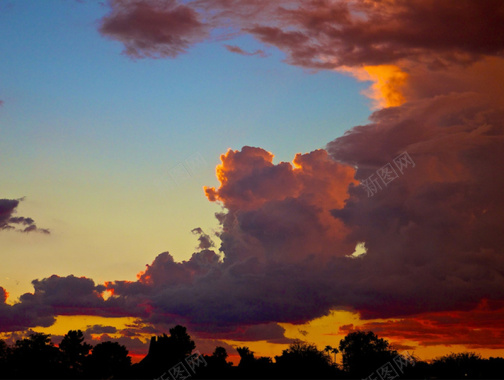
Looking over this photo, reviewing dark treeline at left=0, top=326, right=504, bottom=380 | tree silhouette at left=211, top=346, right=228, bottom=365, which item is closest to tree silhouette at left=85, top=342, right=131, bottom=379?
dark treeline at left=0, top=326, right=504, bottom=380

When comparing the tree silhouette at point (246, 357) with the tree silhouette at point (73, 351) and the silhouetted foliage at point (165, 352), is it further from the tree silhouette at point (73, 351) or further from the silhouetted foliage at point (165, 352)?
the tree silhouette at point (73, 351)

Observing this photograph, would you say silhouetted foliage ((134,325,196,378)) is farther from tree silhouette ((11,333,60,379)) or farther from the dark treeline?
tree silhouette ((11,333,60,379))

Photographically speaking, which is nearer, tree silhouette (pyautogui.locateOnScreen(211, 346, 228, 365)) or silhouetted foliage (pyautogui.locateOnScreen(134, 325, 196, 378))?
silhouetted foliage (pyautogui.locateOnScreen(134, 325, 196, 378))

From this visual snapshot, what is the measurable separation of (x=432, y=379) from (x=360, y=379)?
36.3 m

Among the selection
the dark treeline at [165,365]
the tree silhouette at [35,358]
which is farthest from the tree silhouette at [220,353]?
the tree silhouette at [35,358]

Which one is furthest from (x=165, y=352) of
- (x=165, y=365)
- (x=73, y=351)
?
(x=73, y=351)

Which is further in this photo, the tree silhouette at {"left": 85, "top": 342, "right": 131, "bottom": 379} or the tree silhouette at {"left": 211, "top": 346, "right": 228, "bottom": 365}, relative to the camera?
the tree silhouette at {"left": 211, "top": 346, "right": 228, "bottom": 365}

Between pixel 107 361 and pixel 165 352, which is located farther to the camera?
pixel 107 361

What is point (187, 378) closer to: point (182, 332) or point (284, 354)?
point (182, 332)

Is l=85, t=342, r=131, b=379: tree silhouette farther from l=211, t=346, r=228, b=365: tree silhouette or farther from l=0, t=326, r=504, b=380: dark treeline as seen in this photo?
l=211, t=346, r=228, b=365: tree silhouette

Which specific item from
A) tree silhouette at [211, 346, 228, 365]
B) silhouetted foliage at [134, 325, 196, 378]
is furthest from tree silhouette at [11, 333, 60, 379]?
tree silhouette at [211, 346, 228, 365]

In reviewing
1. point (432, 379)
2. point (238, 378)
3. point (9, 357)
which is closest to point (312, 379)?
point (238, 378)

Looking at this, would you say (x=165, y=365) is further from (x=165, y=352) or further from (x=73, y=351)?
(x=73, y=351)

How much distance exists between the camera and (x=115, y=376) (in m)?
172
